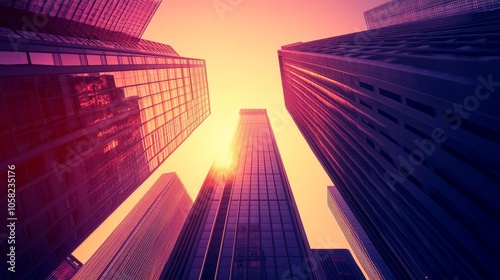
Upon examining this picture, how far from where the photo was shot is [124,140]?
40.9 metres

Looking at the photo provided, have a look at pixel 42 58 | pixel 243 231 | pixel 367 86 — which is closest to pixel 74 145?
pixel 42 58

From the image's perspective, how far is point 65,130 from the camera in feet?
92.7

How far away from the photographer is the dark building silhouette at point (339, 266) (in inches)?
6407

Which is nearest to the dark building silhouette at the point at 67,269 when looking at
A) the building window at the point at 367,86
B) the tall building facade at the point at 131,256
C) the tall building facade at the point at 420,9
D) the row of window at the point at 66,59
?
the tall building facade at the point at 131,256

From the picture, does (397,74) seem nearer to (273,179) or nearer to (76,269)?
(273,179)

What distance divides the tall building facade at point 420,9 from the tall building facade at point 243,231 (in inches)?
4694

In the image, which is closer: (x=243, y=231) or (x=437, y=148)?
(x=437, y=148)

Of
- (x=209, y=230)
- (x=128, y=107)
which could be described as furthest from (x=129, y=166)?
(x=209, y=230)

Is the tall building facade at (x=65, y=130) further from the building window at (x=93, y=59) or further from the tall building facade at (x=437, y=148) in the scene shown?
the tall building facade at (x=437, y=148)

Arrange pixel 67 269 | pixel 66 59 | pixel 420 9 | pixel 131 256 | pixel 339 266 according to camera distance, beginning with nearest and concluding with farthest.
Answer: pixel 66 59 < pixel 67 269 < pixel 420 9 < pixel 131 256 < pixel 339 266

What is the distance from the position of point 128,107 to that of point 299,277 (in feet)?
119

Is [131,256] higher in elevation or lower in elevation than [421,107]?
lower

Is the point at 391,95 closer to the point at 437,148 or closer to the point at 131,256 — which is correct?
the point at 437,148

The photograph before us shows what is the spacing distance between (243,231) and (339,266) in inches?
5301
